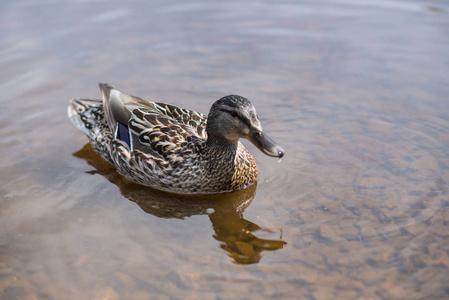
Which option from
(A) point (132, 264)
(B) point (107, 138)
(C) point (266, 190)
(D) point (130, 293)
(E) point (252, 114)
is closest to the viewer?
(D) point (130, 293)

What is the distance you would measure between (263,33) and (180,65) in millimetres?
1910

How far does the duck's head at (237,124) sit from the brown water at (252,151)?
72 centimetres

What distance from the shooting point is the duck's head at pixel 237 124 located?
5773 millimetres

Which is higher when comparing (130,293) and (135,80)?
(135,80)

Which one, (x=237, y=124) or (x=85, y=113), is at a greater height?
(x=237, y=124)

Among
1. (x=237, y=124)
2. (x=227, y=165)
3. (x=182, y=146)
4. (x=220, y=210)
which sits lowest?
(x=220, y=210)

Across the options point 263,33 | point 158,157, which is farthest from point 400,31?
point 158,157

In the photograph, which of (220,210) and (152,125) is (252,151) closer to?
(220,210)

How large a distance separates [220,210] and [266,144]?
100 centimetres

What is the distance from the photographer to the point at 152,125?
6578mm

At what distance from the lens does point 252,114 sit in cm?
588

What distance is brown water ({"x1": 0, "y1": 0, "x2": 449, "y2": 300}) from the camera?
16.6 ft

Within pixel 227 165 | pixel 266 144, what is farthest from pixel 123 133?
pixel 266 144

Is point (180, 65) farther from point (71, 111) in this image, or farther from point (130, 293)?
point (130, 293)
